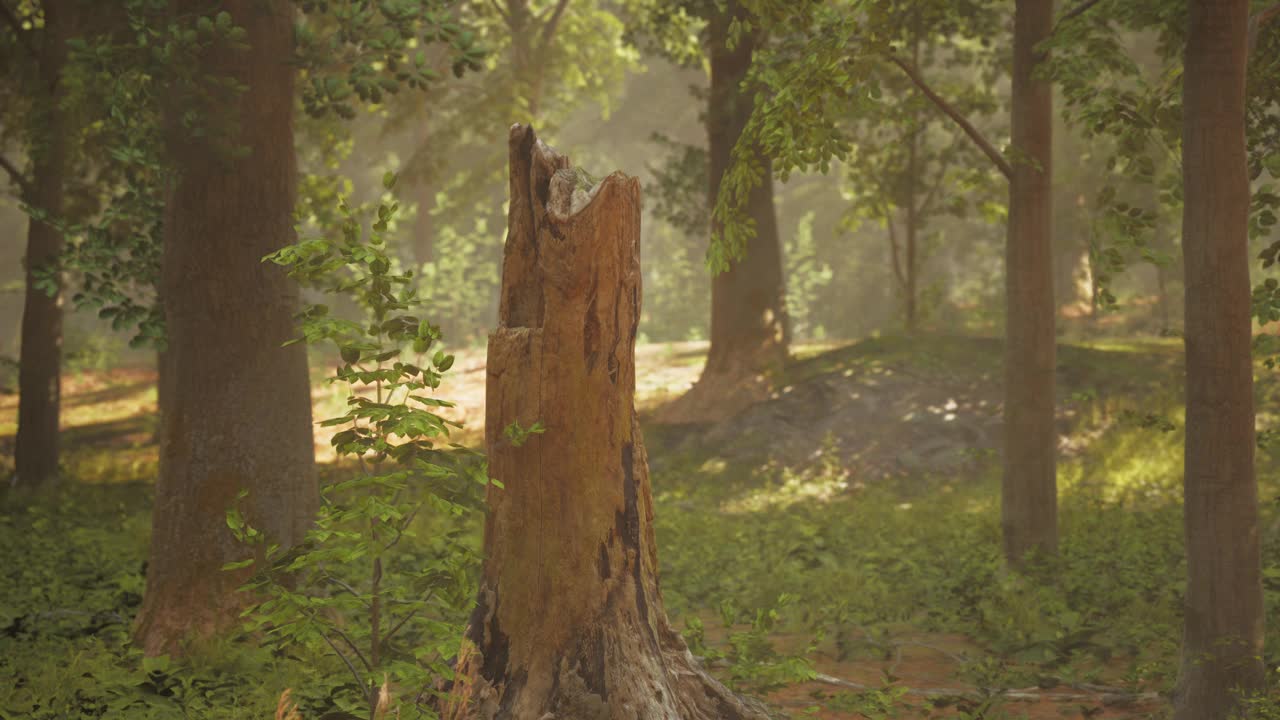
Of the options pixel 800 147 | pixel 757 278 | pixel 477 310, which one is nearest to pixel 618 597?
pixel 800 147

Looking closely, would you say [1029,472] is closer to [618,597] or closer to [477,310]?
[618,597]

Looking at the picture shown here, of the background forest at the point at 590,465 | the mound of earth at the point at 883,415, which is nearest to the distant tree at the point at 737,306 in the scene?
the mound of earth at the point at 883,415

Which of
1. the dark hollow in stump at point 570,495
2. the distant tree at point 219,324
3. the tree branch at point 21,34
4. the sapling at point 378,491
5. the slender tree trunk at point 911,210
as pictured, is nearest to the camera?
the sapling at point 378,491

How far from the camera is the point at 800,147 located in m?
6.37

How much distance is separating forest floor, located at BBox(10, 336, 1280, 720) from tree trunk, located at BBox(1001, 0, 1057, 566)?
578 mm

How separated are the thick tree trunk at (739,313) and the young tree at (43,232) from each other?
30.1 ft

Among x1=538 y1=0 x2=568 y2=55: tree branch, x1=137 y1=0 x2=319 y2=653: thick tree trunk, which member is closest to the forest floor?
x1=137 y1=0 x2=319 y2=653: thick tree trunk

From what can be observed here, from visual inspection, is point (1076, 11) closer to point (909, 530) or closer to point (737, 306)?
point (909, 530)

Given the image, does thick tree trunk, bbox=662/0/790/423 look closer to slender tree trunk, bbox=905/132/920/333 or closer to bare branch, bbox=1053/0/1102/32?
slender tree trunk, bbox=905/132/920/333

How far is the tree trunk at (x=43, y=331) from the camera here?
37.4ft

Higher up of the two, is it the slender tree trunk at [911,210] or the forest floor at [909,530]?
the slender tree trunk at [911,210]

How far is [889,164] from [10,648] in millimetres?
14119

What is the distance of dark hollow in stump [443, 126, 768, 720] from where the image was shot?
440 centimetres

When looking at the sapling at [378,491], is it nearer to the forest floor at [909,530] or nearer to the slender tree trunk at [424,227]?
the forest floor at [909,530]
